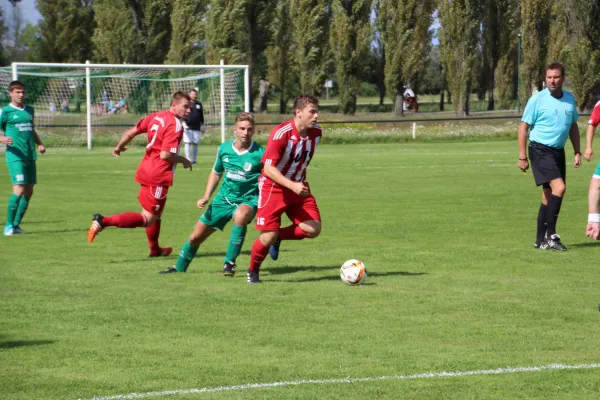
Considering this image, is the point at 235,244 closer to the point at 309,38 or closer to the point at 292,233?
the point at 292,233

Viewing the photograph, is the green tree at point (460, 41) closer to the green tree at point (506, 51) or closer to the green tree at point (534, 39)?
the green tree at point (534, 39)

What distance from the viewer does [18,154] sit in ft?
46.5

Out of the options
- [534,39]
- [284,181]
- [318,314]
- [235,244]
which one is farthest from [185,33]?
[318,314]

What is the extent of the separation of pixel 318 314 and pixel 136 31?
54168 mm

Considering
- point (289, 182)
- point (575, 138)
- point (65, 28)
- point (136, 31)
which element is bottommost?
point (289, 182)

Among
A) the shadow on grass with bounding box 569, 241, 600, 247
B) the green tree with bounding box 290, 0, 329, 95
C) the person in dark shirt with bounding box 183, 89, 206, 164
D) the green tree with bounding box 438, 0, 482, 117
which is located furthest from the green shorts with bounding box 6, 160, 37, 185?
the green tree with bounding box 290, 0, 329, 95

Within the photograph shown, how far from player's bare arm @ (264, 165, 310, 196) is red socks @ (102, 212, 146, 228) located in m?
2.71

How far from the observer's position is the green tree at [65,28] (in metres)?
76.4

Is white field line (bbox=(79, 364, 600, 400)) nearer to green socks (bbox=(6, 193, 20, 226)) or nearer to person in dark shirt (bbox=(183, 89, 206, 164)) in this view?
green socks (bbox=(6, 193, 20, 226))

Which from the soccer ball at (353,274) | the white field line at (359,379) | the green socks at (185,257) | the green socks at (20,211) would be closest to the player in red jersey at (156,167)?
the green socks at (185,257)

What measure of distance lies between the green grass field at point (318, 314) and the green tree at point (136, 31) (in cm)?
4449

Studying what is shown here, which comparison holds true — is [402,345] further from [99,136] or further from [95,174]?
[99,136]

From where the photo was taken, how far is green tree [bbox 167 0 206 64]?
5719cm

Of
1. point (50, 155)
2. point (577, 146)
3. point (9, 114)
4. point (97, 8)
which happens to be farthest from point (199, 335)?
point (97, 8)
